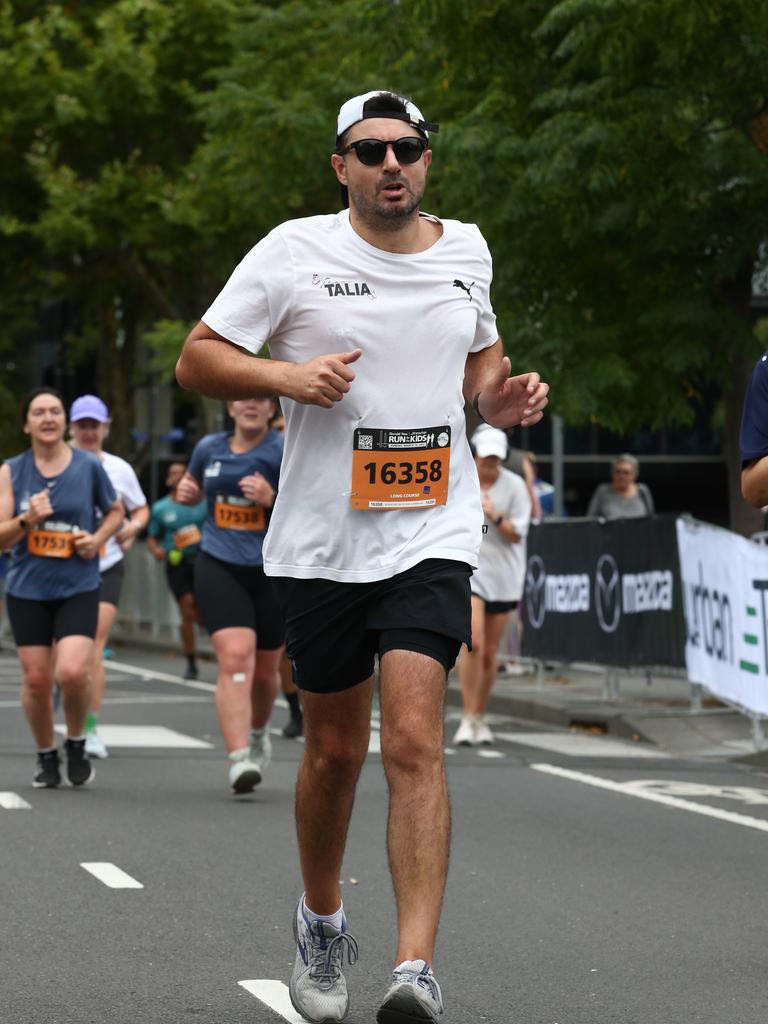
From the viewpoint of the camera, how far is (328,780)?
515 centimetres

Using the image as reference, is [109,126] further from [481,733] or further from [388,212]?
[388,212]

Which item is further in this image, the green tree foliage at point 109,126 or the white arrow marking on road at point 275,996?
the green tree foliage at point 109,126

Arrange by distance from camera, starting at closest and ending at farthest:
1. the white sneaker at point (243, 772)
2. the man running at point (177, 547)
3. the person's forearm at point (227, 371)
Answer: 1. the person's forearm at point (227, 371)
2. the white sneaker at point (243, 772)
3. the man running at point (177, 547)

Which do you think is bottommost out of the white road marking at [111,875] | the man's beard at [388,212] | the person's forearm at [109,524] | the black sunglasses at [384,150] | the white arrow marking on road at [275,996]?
the white arrow marking on road at [275,996]

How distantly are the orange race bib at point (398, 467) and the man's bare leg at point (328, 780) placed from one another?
450 mm

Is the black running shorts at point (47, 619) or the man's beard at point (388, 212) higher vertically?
the man's beard at point (388, 212)

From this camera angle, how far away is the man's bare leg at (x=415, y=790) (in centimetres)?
471

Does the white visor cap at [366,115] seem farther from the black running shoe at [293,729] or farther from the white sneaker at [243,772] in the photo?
the black running shoe at [293,729]

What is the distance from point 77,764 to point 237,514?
1.41 meters

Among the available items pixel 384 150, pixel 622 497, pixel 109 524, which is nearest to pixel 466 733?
pixel 109 524

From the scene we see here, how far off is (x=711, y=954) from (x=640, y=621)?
27.3 ft

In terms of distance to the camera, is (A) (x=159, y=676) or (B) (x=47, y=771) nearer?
(B) (x=47, y=771)

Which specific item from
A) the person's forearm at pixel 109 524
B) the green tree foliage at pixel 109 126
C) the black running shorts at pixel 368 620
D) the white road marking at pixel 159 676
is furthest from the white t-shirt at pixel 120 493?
the green tree foliage at pixel 109 126

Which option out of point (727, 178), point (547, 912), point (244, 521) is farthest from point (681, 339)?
point (547, 912)
